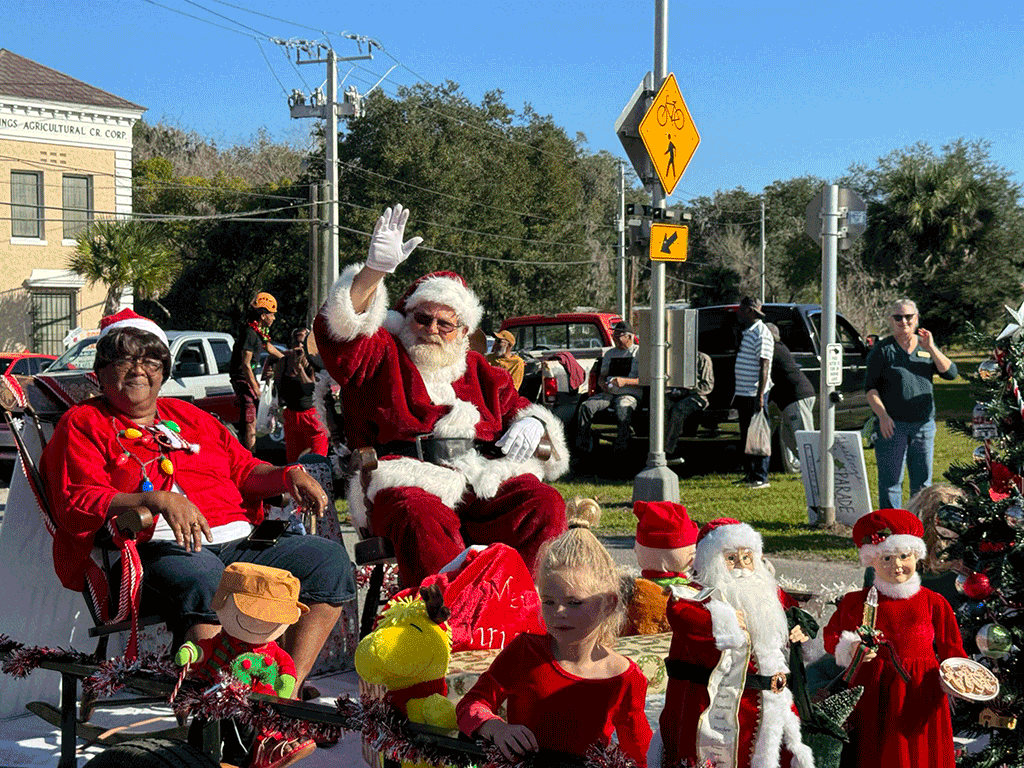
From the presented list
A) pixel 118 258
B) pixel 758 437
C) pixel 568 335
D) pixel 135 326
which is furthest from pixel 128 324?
pixel 118 258

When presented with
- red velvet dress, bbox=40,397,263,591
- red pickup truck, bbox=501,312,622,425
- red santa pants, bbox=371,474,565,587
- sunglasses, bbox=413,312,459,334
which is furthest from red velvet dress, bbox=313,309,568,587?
red pickup truck, bbox=501,312,622,425

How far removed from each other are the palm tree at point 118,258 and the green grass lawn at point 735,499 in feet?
73.0

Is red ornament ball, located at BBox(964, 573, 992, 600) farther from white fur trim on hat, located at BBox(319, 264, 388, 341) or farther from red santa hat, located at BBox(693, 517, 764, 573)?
white fur trim on hat, located at BBox(319, 264, 388, 341)

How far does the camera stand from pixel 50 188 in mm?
31781

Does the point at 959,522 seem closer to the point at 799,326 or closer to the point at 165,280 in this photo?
the point at 799,326

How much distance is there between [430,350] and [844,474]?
14.3 ft

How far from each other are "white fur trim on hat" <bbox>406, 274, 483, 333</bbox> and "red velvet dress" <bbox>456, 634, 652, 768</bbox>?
8.50ft

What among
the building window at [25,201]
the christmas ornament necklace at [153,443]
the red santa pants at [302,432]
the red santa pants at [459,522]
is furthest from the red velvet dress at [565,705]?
the building window at [25,201]

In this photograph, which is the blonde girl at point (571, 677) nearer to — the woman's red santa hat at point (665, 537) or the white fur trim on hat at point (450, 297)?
the woman's red santa hat at point (665, 537)

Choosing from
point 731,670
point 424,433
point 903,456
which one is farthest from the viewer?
point 903,456

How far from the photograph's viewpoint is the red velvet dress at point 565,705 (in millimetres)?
2578

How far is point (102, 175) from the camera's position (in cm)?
3266

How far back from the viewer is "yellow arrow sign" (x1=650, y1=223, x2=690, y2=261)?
29.9 feet

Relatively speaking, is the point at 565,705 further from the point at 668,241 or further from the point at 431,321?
the point at 668,241
